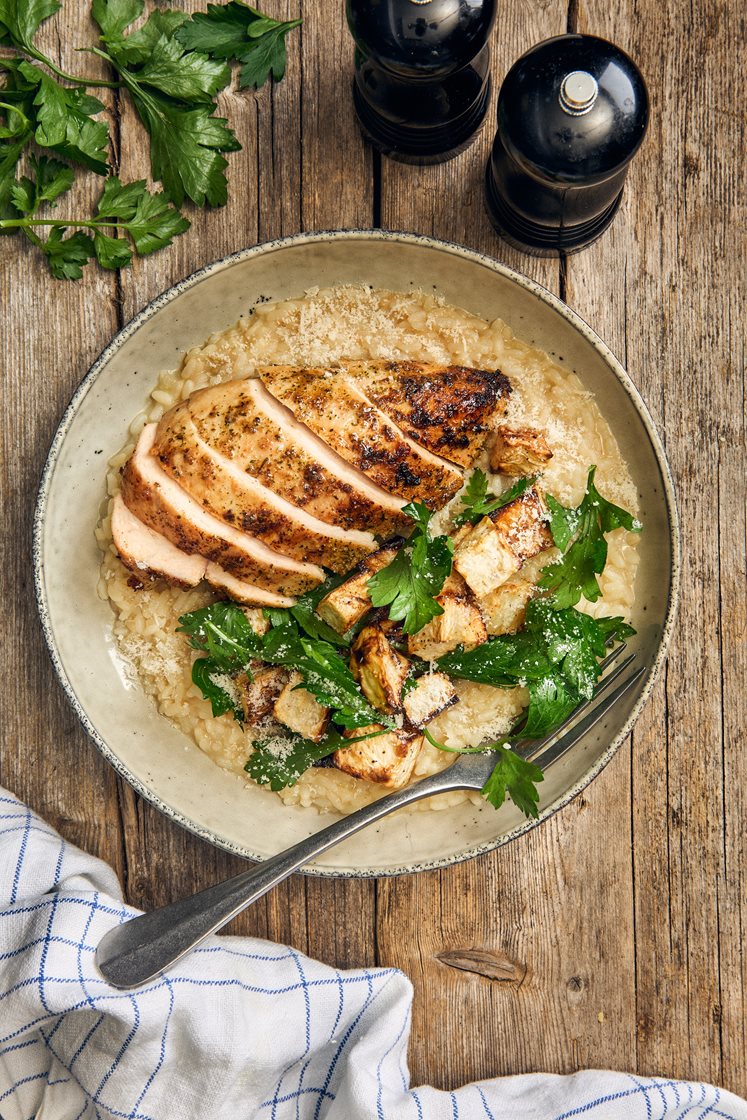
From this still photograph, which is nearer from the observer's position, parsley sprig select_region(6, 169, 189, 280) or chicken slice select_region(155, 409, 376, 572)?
chicken slice select_region(155, 409, 376, 572)

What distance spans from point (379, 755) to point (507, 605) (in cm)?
70

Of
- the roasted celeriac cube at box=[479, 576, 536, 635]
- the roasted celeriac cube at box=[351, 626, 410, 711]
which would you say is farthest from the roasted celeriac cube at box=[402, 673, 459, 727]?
the roasted celeriac cube at box=[479, 576, 536, 635]

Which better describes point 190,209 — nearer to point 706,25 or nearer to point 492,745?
point 706,25

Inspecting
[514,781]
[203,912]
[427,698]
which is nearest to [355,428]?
[427,698]

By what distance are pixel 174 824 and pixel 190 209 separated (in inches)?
94.1

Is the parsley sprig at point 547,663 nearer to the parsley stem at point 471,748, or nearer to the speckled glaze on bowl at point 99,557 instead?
the parsley stem at point 471,748

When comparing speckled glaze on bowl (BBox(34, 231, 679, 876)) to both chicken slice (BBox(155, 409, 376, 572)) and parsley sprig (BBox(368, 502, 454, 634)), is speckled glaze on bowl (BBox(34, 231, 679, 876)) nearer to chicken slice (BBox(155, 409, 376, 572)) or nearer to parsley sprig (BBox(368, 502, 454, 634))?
chicken slice (BBox(155, 409, 376, 572))

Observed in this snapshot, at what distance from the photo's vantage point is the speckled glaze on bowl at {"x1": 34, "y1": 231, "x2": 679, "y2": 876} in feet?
9.82

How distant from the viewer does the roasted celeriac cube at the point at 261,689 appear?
3018mm

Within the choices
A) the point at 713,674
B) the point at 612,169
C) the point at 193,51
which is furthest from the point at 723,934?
the point at 193,51

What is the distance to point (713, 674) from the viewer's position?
10.9ft

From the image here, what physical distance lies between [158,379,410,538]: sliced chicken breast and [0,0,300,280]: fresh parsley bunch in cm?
80

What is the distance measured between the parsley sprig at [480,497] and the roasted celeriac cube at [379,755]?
2.63 feet

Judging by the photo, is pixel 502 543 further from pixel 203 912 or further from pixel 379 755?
pixel 203 912
